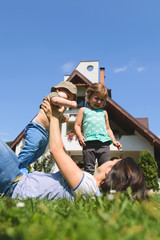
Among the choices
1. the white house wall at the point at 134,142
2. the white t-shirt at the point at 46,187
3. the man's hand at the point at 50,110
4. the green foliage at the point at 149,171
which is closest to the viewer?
the white t-shirt at the point at 46,187

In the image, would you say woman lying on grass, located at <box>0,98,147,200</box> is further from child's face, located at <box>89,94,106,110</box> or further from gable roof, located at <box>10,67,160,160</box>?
gable roof, located at <box>10,67,160,160</box>

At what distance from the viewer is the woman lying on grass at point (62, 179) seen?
1.79 meters

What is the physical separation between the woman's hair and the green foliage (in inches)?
402

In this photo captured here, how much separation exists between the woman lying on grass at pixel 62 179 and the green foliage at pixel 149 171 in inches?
402

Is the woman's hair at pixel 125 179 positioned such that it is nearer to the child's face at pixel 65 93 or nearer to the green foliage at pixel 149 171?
the child's face at pixel 65 93

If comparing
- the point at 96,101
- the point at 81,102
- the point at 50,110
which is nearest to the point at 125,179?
the point at 50,110

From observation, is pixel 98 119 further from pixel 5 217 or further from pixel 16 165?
pixel 5 217

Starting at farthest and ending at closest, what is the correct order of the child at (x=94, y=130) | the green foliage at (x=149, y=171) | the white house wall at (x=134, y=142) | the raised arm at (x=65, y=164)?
the white house wall at (x=134, y=142), the green foliage at (x=149, y=171), the child at (x=94, y=130), the raised arm at (x=65, y=164)

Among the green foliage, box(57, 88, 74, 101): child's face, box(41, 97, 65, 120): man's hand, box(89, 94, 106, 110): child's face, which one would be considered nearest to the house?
the green foliage

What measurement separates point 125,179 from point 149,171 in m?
10.6

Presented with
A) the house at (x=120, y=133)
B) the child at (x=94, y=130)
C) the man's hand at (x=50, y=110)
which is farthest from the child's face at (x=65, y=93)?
the house at (x=120, y=133)

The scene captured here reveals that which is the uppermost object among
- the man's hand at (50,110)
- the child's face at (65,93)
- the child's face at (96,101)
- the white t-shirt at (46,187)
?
the child's face at (65,93)

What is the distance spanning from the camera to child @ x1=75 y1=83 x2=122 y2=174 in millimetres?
3752

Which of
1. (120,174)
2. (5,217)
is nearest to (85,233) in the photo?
(5,217)
